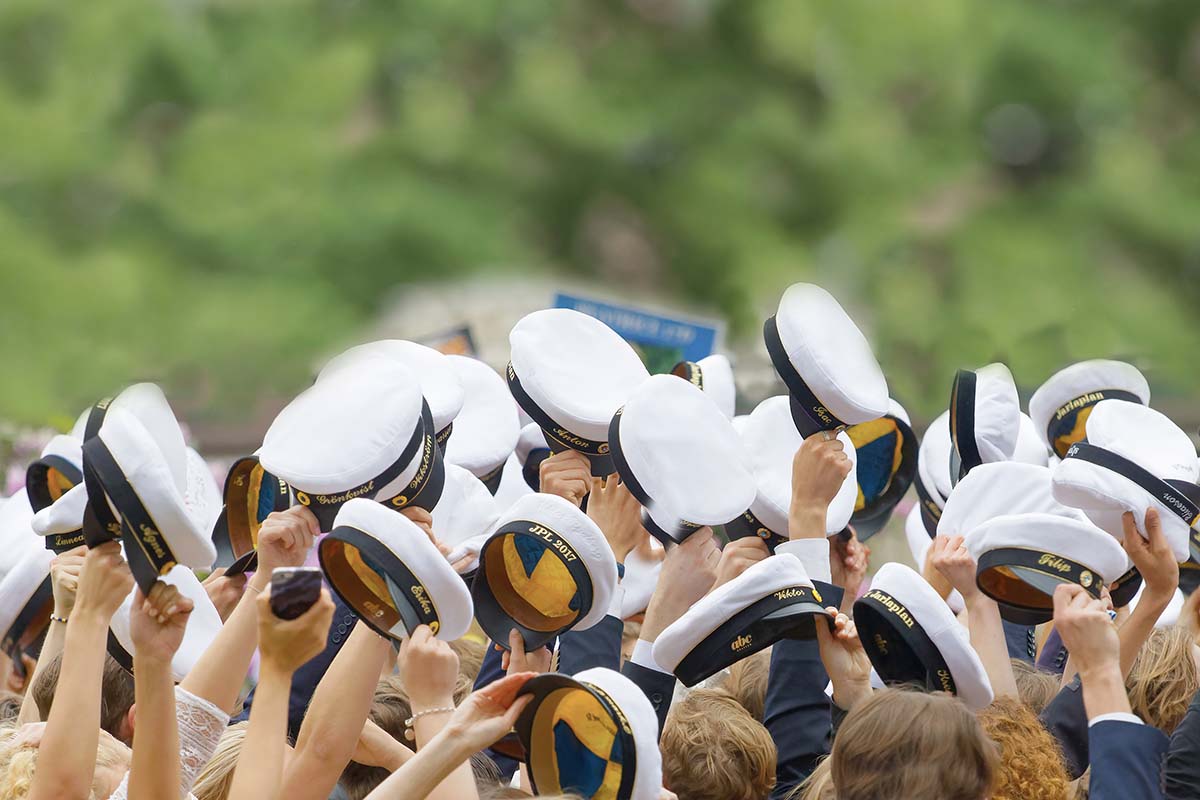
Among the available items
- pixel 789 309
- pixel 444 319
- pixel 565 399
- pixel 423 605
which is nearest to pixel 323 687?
pixel 423 605

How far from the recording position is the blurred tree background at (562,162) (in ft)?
33.1

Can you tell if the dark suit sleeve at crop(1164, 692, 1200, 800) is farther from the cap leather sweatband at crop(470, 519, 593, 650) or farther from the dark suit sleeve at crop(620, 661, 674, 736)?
the cap leather sweatband at crop(470, 519, 593, 650)

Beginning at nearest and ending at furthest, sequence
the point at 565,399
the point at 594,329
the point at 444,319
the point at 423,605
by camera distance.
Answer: the point at 423,605, the point at 565,399, the point at 594,329, the point at 444,319

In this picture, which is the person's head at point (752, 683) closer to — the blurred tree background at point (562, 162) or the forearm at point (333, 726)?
the forearm at point (333, 726)

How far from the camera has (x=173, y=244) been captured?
11164 mm

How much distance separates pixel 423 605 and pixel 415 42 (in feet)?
31.3

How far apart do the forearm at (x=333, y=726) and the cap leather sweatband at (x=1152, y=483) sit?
59.1 inches

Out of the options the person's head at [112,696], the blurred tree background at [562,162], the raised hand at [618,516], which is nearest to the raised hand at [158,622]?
the person's head at [112,696]

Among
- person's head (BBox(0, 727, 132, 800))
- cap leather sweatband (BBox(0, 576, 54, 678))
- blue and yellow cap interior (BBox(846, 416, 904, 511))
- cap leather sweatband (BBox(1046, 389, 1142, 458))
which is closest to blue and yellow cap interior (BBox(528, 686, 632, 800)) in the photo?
person's head (BBox(0, 727, 132, 800))

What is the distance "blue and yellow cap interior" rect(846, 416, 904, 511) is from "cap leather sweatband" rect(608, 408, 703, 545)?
2.66 ft

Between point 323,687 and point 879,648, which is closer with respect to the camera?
point 323,687

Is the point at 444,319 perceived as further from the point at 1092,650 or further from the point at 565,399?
the point at 1092,650

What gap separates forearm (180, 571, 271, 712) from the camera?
9.32 feet

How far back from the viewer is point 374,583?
2.75 metres
